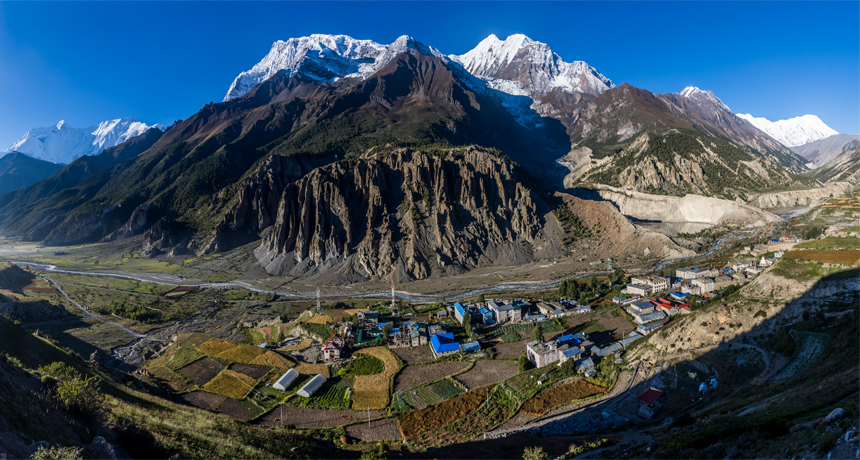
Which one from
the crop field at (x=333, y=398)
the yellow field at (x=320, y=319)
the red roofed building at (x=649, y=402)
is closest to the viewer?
the red roofed building at (x=649, y=402)

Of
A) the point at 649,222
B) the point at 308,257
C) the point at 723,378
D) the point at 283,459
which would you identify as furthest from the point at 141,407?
the point at 649,222

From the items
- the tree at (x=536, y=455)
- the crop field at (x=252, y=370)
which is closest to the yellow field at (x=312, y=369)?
the crop field at (x=252, y=370)

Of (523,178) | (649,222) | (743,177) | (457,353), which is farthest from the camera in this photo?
(743,177)

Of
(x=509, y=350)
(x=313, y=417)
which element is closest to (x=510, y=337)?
(x=509, y=350)

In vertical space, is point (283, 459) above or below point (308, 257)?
below

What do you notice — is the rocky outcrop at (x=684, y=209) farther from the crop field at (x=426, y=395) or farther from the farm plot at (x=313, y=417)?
the farm plot at (x=313, y=417)

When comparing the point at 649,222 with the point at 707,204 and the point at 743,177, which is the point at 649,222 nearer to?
the point at 707,204

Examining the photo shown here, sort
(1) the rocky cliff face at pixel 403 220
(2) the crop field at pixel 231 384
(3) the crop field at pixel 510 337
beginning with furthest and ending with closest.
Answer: (1) the rocky cliff face at pixel 403 220
(3) the crop field at pixel 510 337
(2) the crop field at pixel 231 384
